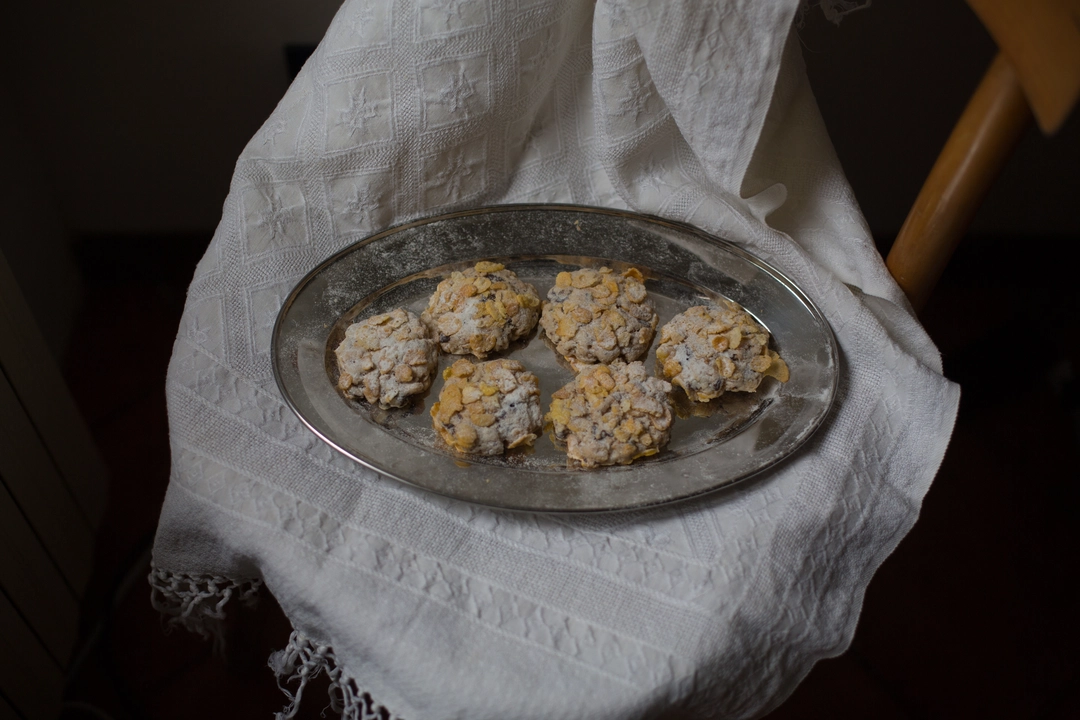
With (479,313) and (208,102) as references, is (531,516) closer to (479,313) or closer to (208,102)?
(479,313)

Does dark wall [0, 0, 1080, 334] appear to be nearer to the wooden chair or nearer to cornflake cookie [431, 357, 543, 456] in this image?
the wooden chair

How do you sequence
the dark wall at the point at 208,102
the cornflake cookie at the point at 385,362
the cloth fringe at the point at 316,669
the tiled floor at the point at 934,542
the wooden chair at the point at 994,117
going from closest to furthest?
the wooden chair at the point at 994,117, the cloth fringe at the point at 316,669, the cornflake cookie at the point at 385,362, the tiled floor at the point at 934,542, the dark wall at the point at 208,102

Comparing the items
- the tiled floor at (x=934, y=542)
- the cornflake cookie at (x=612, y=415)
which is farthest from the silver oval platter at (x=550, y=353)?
the tiled floor at (x=934, y=542)

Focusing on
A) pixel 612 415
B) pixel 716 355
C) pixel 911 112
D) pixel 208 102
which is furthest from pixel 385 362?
pixel 911 112

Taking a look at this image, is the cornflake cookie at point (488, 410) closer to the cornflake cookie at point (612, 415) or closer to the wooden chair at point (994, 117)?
the cornflake cookie at point (612, 415)

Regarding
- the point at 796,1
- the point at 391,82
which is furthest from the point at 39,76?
the point at 796,1

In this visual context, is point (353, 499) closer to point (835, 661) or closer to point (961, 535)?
point (835, 661)
